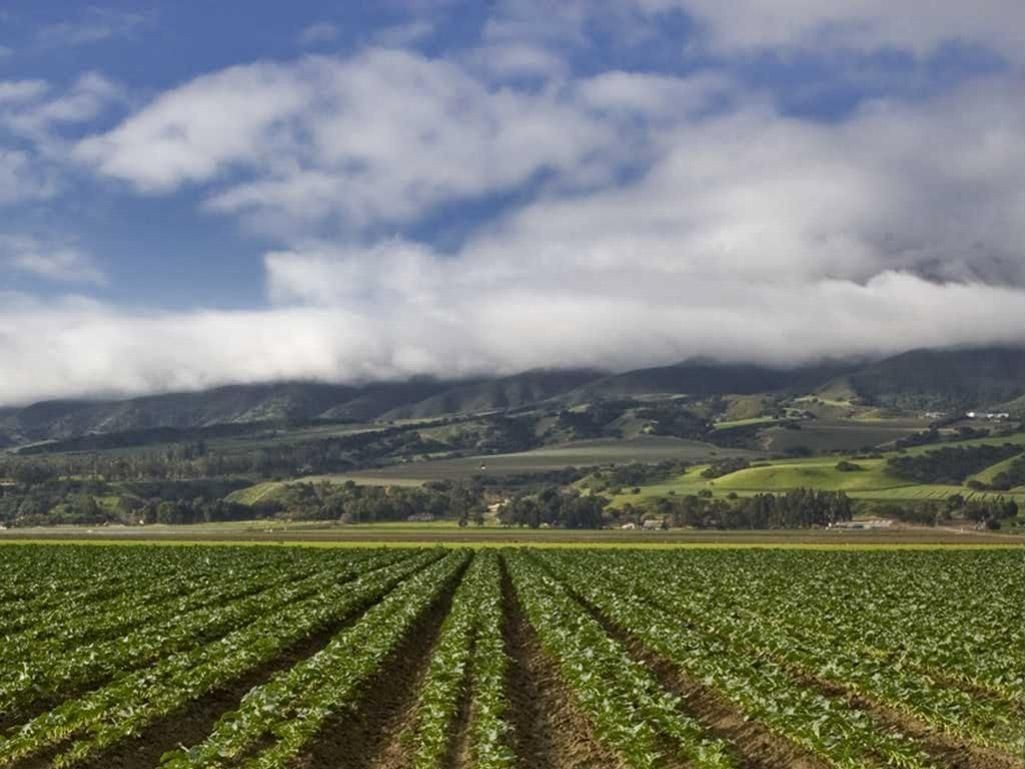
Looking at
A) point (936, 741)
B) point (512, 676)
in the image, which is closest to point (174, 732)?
point (512, 676)

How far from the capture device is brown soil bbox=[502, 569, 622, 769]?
2195 cm

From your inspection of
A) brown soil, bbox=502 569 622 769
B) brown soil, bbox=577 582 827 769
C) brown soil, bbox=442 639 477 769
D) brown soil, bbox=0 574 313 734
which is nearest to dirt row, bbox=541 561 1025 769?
brown soil, bbox=577 582 827 769

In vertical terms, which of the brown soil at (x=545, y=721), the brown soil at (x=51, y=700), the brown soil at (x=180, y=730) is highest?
the brown soil at (x=51, y=700)

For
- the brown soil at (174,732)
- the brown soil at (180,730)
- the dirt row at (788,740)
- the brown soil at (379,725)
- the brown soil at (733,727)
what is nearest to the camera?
the dirt row at (788,740)

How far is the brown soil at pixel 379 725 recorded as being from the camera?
72.8ft

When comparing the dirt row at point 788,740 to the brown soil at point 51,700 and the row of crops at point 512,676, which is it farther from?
the brown soil at point 51,700

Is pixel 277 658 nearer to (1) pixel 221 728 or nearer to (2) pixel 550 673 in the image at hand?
(2) pixel 550 673

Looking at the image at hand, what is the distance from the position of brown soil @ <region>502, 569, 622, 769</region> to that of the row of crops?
0.32 ft

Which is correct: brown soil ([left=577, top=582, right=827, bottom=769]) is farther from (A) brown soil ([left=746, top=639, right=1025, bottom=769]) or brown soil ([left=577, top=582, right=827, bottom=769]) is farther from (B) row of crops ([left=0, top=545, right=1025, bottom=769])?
(A) brown soil ([left=746, top=639, right=1025, bottom=769])

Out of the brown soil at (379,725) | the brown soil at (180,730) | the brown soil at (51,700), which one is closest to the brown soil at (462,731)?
the brown soil at (379,725)

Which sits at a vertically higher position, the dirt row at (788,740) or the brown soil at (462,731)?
the brown soil at (462,731)

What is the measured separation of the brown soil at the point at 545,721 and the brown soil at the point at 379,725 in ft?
9.56

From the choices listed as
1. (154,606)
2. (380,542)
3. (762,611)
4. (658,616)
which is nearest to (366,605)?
(154,606)

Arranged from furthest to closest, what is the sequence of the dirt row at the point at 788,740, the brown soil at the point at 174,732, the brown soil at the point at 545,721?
the brown soil at the point at 545,721, the brown soil at the point at 174,732, the dirt row at the point at 788,740
